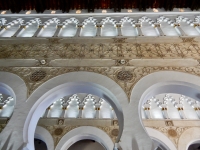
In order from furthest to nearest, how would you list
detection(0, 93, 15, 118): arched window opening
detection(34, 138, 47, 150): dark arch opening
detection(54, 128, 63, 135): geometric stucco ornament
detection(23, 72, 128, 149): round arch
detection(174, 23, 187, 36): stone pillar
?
detection(34, 138, 47, 150): dark arch opening < detection(54, 128, 63, 135): geometric stucco ornament < detection(0, 93, 15, 118): arched window opening < detection(174, 23, 187, 36): stone pillar < detection(23, 72, 128, 149): round arch

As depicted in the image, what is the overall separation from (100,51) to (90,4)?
1.96 metres

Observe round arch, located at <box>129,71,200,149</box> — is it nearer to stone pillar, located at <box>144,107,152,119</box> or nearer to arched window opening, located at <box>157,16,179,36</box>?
arched window opening, located at <box>157,16,179,36</box>

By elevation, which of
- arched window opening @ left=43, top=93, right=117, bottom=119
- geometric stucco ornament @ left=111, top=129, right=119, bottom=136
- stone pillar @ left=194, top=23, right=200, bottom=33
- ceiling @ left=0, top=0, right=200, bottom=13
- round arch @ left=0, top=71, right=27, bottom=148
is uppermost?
ceiling @ left=0, top=0, right=200, bottom=13

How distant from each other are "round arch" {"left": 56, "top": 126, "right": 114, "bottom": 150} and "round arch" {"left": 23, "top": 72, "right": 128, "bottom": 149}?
84.1 inches

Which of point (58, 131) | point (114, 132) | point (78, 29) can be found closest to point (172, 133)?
point (114, 132)

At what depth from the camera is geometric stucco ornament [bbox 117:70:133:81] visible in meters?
3.26

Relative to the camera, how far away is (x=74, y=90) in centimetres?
330

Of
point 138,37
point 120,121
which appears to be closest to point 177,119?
point 138,37

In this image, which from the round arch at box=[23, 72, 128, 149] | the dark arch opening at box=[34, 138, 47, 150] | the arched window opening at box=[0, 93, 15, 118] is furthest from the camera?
the dark arch opening at box=[34, 138, 47, 150]

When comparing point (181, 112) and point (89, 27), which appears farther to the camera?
point (181, 112)

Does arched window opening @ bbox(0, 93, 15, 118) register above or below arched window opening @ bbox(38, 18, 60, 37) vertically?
below

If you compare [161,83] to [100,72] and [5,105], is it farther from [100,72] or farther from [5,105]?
[5,105]

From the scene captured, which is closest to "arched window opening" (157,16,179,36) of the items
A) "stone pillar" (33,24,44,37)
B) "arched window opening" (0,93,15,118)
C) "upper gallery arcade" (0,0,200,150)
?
"upper gallery arcade" (0,0,200,150)

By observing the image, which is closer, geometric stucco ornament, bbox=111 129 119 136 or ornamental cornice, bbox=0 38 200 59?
ornamental cornice, bbox=0 38 200 59
